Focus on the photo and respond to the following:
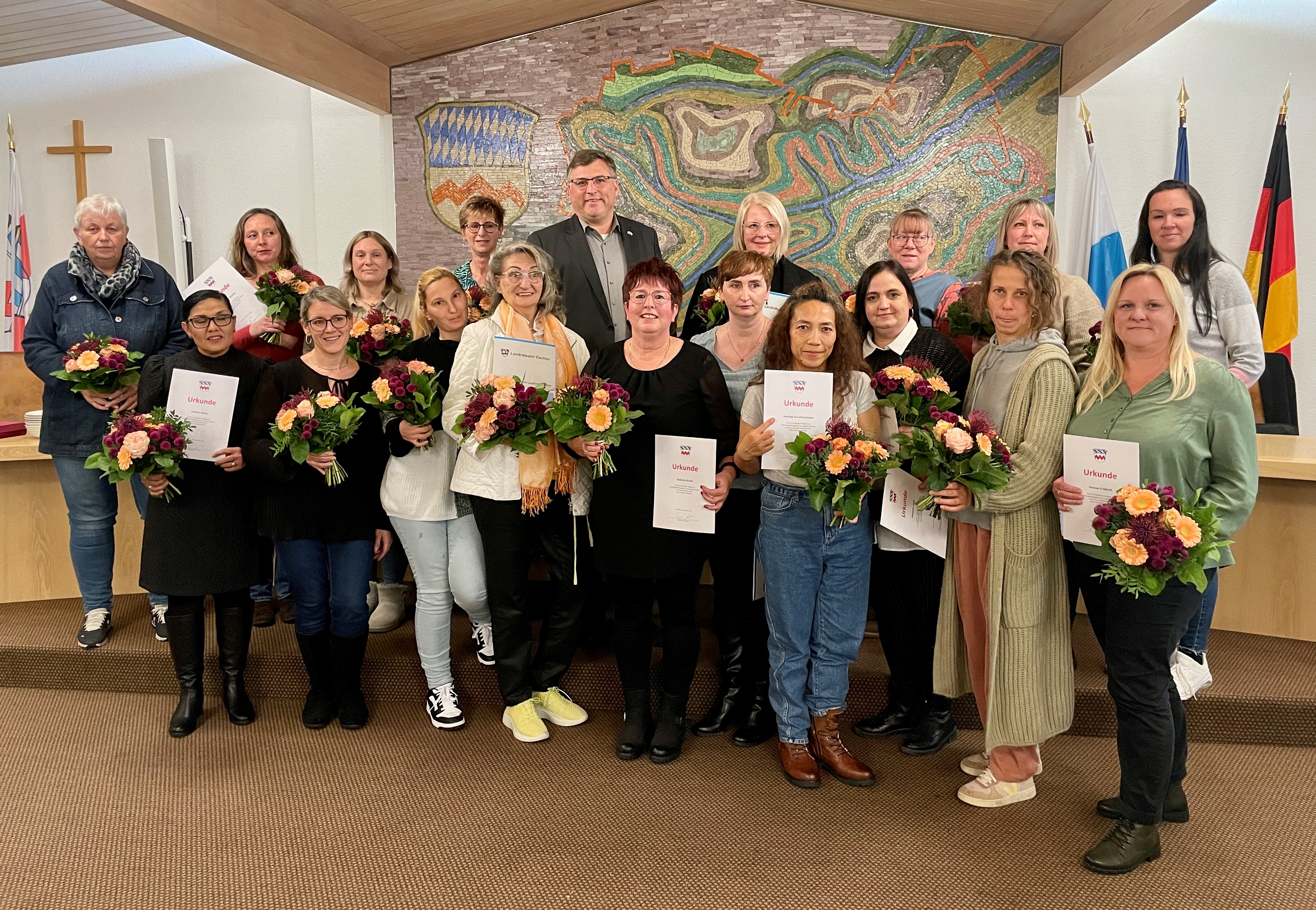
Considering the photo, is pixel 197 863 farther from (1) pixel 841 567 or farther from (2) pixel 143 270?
(2) pixel 143 270

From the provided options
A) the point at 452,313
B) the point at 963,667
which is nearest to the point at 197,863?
the point at 452,313

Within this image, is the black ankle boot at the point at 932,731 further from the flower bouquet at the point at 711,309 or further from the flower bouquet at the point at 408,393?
the flower bouquet at the point at 408,393

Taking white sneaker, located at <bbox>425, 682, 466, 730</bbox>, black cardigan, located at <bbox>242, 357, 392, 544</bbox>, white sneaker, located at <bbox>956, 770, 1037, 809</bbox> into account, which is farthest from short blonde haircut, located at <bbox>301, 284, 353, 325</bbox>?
white sneaker, located at <bbox>956, 770, 1037, 809</bbox>

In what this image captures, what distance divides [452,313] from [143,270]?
1.57 m

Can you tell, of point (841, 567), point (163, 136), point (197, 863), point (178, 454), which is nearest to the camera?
point (197, 863)

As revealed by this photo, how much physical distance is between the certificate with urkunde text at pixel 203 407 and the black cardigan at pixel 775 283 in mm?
1668

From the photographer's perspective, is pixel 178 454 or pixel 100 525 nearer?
pixel 178 454

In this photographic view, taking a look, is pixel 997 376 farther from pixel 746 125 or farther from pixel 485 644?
pixel 746 125

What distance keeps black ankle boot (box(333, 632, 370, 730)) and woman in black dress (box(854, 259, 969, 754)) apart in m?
1.89

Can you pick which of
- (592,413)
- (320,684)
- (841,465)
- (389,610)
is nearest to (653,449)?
(592,413)

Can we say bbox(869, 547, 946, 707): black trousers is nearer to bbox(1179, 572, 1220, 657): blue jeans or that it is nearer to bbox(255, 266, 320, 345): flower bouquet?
bbox(1179, 572, 1220, 657): blue jeans

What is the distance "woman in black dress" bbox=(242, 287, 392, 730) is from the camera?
3.04 meters

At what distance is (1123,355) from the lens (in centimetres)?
249

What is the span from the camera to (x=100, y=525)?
3.86 m
